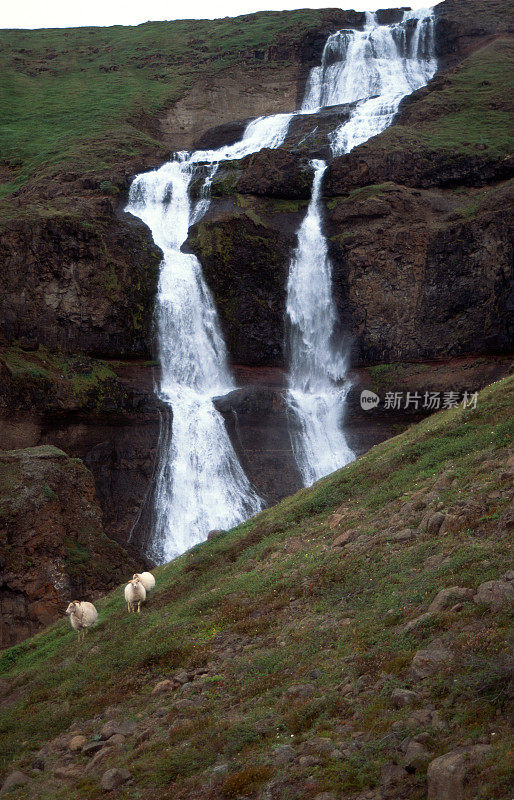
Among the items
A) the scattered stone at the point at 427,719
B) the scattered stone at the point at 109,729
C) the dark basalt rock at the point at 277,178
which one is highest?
the dark basalt rock at the point at 277,178

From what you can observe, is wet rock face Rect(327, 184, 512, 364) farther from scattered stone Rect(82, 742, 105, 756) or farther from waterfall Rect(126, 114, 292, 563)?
scattered stone Rect(82, 742, 105, 756)

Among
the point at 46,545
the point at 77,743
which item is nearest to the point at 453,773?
the point at 77,743

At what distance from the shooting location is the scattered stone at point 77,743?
9148 mm

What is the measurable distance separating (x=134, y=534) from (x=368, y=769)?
23.7 metres

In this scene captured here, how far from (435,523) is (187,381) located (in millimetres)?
25057

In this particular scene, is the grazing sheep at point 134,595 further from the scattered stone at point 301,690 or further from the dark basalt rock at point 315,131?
the dark basalt rock at point 315,131

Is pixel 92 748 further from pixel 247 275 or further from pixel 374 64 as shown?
pixel 374 64

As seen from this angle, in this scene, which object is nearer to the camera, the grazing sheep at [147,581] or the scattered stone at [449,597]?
the scattered stone at [449,597]

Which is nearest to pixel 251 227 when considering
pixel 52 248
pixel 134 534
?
pixel 52 248

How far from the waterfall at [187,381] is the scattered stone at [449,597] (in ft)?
66.8

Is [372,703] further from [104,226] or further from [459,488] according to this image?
[104,226]

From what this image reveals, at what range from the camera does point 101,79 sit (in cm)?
7312

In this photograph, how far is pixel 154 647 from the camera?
11.2 metres

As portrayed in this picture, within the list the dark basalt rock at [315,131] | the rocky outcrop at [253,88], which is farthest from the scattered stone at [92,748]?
the rocky outcrop at [253,88]
